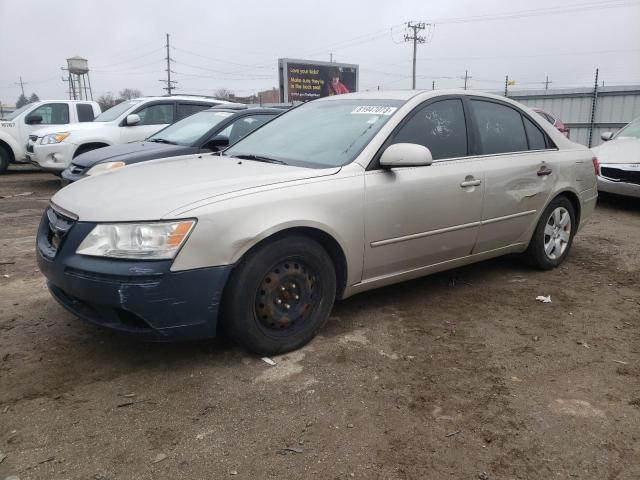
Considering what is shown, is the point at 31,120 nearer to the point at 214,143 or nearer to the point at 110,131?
the point at 110,131

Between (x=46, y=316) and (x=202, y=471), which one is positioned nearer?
(x=202, y=471)

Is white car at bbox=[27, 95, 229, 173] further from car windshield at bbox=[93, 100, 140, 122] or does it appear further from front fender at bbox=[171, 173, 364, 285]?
front fender at bbox=[171, 173, 364, 285]

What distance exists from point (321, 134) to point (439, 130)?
884mm

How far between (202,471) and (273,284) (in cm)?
113

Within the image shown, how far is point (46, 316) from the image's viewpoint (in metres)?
3.76

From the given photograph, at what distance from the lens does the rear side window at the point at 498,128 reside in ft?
14.0

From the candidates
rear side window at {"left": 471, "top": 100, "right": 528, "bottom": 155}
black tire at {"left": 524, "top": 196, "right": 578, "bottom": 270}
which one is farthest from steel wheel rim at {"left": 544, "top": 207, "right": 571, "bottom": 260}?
rear side window at {"left": 471, "top": 100, "right": 528, "bottom": 155}

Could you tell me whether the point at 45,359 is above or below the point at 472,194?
below

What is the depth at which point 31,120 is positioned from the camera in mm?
12133

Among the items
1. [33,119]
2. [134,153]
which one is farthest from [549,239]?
[33,119]

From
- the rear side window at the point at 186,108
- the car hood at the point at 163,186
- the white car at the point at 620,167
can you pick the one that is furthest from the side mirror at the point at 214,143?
the white car at the point at 620,167

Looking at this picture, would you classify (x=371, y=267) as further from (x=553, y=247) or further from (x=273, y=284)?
(x=553, y=247)

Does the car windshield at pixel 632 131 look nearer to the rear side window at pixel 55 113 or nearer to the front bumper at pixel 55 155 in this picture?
the front bumper at pixel 55 155

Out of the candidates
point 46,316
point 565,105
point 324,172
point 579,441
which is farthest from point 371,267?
point 565,105
